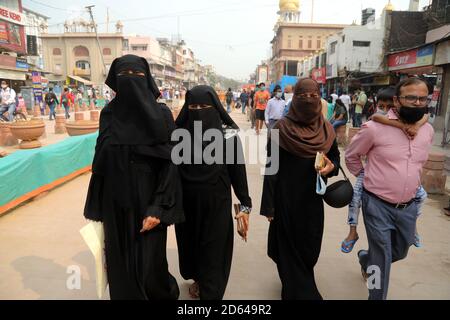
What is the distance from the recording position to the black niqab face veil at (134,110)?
2154mm

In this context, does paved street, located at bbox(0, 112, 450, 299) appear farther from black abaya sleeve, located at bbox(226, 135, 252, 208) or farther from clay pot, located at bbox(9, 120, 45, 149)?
clay pot, located at bbox(9, 120, 45, 149)

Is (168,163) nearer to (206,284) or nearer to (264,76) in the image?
(206,284)

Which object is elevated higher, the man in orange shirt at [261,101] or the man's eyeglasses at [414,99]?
the man's eyeglasses at [414,99]

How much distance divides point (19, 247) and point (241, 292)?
229cm

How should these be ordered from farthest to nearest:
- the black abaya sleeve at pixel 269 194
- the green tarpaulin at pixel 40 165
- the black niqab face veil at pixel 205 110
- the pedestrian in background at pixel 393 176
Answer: the green tarpaulin at pixel 40 165, the black abaya sleeve at pixel 269 194, the black niqab face veil at pixel 205 110, the pedestrian in background at pixel 393 176

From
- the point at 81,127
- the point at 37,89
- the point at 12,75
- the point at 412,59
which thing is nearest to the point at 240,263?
the point at 81,127

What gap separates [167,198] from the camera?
2215 mm

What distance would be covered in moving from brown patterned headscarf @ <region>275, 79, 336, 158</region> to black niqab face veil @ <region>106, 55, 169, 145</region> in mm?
888

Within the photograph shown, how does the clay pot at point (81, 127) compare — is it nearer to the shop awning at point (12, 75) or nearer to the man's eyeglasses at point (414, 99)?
the man's eyeglasses at point (414, 99)

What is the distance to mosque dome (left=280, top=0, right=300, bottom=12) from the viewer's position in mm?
61156

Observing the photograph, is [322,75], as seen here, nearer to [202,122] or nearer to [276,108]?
[276,108]

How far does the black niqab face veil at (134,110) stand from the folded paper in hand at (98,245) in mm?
590

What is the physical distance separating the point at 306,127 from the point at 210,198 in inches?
34.1

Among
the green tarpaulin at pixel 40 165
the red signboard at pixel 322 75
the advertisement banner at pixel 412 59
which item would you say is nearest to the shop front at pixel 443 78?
the advertisement banner at pixel 412 59
